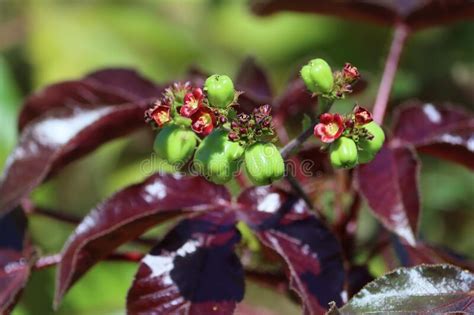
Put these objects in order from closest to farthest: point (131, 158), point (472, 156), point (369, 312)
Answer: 1. point (369, 312)
2. point (472, 156)
3. point (131, 158)

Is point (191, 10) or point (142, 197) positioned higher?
point (191, 10)

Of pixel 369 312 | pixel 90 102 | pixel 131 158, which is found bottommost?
pixel 369 312

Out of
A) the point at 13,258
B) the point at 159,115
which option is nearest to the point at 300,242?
the point at 159,115

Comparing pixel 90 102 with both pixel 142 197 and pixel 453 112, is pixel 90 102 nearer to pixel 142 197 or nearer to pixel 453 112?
pixel 142 197

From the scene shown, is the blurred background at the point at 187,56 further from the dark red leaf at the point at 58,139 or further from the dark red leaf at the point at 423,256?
the dark red leaf at the point at 423,256

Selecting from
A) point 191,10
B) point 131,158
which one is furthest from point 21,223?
point 191,10

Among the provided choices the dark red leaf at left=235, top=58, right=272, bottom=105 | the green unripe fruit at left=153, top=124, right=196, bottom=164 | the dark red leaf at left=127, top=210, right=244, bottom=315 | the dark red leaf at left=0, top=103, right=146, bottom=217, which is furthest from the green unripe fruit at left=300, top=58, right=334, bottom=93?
the dark red leaf at left=235, top=58, right=272, bottom=105
